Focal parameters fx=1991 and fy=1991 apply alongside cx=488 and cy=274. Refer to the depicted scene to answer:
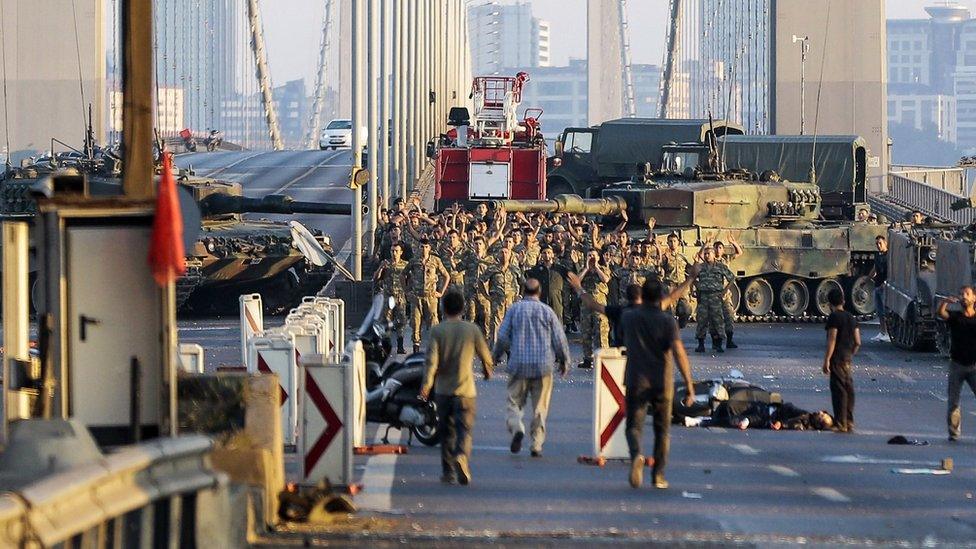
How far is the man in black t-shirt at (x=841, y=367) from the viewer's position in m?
17.2

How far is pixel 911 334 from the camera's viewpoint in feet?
89.6

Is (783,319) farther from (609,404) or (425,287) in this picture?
(609,404)

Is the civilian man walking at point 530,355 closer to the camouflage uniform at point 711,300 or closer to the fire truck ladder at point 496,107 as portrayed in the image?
the camouflage uniform at point 711,300

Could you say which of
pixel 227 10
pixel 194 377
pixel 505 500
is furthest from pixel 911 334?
pixel 227 10

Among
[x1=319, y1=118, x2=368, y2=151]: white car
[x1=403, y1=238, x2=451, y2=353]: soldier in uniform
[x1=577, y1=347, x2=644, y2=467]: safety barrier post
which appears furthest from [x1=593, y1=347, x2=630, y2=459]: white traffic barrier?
[x1=319, y1=118, x2=368, y2=151]: white car

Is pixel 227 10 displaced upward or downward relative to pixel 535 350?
upward

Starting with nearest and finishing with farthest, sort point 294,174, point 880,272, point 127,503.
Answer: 1. point 127,503
2. point 880,272
3. point 294,174

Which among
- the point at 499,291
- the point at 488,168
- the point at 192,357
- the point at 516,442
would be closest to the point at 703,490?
the point at 516,442

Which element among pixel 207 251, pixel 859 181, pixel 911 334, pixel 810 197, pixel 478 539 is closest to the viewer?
pixel 478 539

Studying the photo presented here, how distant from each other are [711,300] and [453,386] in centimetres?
1353

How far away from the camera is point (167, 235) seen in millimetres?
8469

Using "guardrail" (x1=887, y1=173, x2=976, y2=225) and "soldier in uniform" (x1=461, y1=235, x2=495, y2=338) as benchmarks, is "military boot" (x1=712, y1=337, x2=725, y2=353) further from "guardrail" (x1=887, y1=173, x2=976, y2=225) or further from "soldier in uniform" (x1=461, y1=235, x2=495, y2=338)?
"guardrail" (x1=887, y1=173, x2=976, y2=225)

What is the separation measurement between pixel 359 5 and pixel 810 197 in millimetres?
8982

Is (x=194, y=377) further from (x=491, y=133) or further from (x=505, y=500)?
(x=491, y=133)
